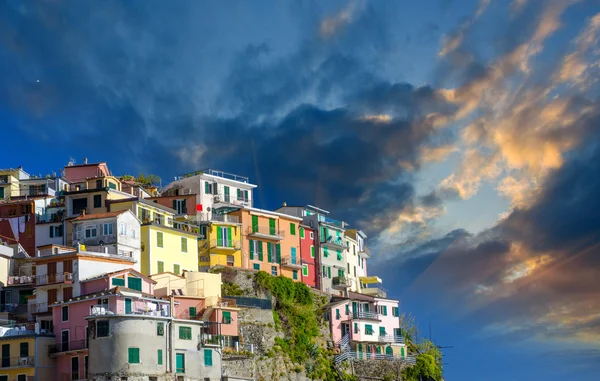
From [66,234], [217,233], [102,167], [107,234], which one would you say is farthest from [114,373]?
[102,167]

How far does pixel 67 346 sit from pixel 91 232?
14.7 meters

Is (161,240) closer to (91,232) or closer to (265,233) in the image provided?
(91,232)

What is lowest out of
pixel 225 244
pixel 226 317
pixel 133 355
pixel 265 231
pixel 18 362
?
pixel 18 362

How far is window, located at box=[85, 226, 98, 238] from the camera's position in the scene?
83463 millimetres

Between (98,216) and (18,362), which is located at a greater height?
(98,216)

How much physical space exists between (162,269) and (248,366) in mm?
12384

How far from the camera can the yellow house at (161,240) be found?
84.9m

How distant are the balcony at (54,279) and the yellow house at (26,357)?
5.75m

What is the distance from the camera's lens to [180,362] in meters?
71.9

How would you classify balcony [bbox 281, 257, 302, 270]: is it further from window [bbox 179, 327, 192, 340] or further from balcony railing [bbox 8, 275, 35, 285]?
balcony railing [bbox 8, 275, 35, 285]

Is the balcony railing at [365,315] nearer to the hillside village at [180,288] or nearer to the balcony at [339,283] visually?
the hillside village at [180,288]

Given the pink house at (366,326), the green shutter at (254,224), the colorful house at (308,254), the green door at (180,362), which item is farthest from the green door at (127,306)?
the colorful house at (308,254)

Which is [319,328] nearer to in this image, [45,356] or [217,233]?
[217,233]

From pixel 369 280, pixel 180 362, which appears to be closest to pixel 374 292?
pixel 369 280
